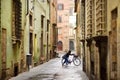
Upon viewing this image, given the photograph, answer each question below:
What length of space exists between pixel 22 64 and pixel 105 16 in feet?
36.8

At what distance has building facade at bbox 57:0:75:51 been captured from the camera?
284 feet

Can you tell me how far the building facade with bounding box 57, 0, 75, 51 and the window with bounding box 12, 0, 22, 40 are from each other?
64.0m

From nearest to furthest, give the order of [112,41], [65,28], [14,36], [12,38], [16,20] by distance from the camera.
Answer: [112,41] < [12,38] < [14,36] < [16,20] < [65,28]

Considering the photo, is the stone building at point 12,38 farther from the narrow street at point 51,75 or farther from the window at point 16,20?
the narrow street at point 51,75

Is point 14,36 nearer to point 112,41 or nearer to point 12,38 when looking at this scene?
point 12,38

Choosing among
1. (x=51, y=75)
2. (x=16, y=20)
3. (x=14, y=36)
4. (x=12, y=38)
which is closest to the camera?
(x=12, y=38)

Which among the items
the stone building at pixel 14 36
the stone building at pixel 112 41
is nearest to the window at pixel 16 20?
the stone building at pixel 14 36

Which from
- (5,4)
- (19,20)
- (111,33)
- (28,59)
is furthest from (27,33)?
(111,33)

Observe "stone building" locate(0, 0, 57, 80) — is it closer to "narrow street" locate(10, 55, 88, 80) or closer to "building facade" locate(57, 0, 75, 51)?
"narrow street" locate(10, 55, 88, 80)

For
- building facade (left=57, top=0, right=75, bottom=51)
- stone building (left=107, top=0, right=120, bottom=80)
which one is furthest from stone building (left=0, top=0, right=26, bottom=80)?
building facade (left=57, top=0, right=75, bottom=51)

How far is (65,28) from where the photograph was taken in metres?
87.4

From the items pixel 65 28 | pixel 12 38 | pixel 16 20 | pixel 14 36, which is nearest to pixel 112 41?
pixel 12 38

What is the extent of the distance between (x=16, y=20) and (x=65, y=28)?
2620 inches

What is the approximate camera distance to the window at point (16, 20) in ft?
66.4
